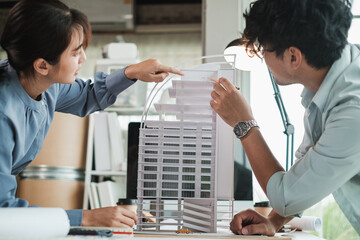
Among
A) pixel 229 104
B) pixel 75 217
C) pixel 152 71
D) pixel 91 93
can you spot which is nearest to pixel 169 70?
pixel 152 71

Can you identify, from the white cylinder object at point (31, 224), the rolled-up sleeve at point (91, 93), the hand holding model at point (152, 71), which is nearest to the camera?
the white cylinder object at point (31, 224)

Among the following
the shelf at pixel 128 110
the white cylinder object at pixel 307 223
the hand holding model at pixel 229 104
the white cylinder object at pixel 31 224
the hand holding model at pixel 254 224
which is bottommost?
the white cylinder object at pixel 307 223

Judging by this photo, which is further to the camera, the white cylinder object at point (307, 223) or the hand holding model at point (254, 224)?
the white cylinder object at point (307, 223)

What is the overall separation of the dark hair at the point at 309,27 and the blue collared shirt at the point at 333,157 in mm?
44

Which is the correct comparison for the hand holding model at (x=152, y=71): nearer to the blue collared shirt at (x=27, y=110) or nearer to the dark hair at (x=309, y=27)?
the blue collared shirt at (x=27, y=110)

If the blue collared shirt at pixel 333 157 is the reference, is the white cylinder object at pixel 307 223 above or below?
below

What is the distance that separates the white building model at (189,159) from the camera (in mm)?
1009

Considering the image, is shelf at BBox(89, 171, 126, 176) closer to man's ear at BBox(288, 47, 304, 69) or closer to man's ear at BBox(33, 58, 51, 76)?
man's ear at BBox(33, 58, 51, 76)

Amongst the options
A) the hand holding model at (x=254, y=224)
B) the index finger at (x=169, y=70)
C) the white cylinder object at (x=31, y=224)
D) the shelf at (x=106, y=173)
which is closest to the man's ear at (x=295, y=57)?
the index finger at (x=169, y=70)

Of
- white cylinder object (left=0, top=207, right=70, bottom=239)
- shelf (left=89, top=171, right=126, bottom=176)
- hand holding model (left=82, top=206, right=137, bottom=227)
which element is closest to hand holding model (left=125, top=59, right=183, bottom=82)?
hand holding model (left=82, top=206, right=137, bottom=227)

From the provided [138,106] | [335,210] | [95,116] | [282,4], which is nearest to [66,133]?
[95,116]

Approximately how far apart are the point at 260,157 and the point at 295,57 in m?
0.26

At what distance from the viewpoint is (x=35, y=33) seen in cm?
96

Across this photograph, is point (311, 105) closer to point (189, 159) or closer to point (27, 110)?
point (189, 159)
